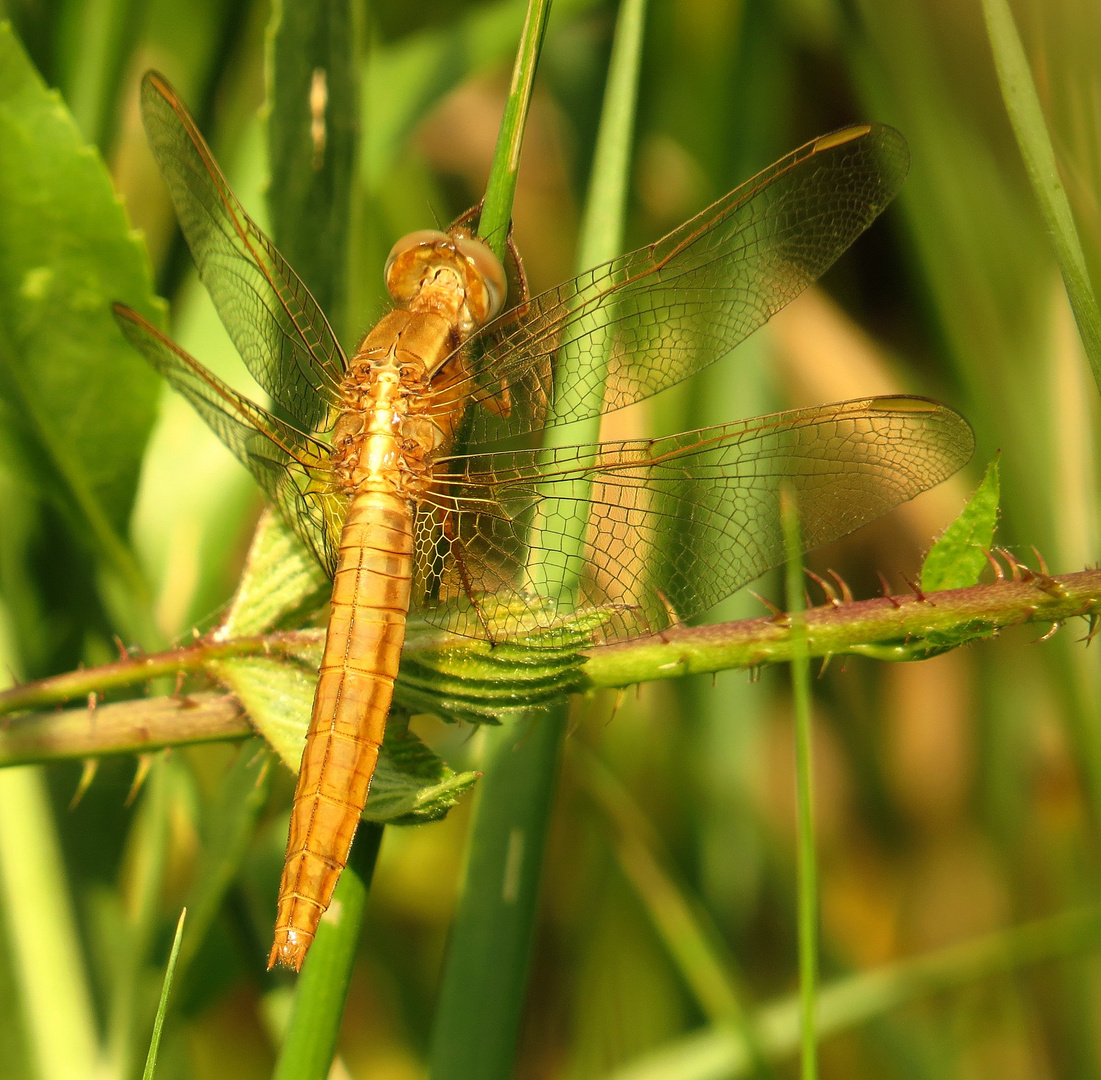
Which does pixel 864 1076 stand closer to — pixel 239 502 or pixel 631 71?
pixel 239 502

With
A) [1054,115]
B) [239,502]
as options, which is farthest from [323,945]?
[1054,115]

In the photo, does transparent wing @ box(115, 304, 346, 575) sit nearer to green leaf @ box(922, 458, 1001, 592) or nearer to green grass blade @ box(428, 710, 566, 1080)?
green grass blade @ box(428, 710, 566, 1080)

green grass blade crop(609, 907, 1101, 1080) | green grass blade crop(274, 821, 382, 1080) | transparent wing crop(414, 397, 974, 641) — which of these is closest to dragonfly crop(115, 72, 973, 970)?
transparent wing crop(414, 397, 974, 641)

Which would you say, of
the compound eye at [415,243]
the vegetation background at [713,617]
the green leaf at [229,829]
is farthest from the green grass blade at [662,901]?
the compound eye at [415,243]

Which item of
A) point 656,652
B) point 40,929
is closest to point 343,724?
point 656,652

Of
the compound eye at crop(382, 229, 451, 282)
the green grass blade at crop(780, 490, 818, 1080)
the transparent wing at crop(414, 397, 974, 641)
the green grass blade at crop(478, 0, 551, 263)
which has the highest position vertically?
the compound eye at crop(382, 229, 451, 282)

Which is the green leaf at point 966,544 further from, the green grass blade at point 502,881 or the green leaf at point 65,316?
the green leaf at point 65,316
